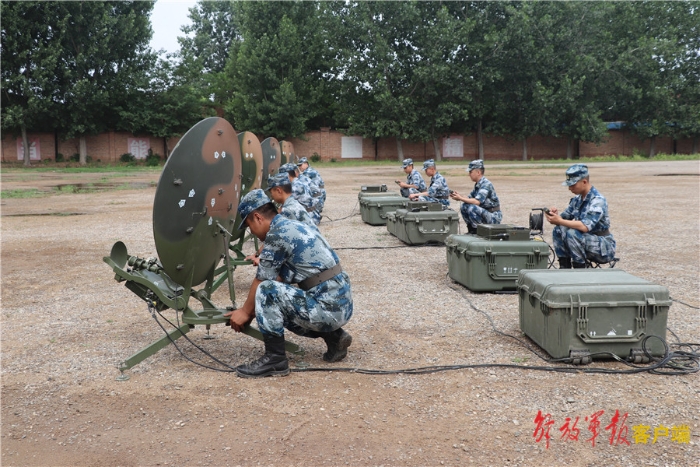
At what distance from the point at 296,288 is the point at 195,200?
99 cm

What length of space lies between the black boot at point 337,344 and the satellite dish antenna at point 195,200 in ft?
3.85

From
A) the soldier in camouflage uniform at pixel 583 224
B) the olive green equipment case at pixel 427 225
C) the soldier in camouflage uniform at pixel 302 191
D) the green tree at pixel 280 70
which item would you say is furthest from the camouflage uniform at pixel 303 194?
the green tree at pixel 280 70

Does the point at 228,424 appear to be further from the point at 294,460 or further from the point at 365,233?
the point at 365,233

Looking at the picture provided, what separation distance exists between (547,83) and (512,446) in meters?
48.7

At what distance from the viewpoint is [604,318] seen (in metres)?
4.98

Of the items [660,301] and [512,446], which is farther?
[660,301]

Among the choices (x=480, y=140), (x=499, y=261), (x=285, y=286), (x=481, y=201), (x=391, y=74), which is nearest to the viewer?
(x=285, y=286)

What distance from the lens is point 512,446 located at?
3.80 metres

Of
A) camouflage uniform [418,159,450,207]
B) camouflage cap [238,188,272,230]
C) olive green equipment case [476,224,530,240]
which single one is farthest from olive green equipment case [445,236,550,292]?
camouflage uniform [418,159,450,207]

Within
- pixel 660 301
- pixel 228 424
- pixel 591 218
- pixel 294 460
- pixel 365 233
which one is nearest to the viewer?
pixel 294 460

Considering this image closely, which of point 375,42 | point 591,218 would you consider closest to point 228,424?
point 591,218

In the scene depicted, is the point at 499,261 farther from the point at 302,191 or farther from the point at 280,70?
the point at 280,70

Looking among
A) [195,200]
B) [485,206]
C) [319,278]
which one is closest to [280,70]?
[485,206]

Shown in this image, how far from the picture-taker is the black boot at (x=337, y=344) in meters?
5.11
